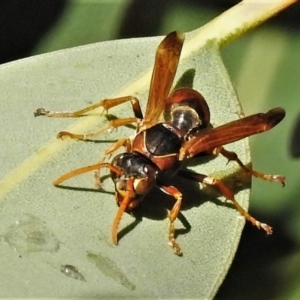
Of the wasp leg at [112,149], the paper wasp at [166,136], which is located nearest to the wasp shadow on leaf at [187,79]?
the paper wasp at [166,136]

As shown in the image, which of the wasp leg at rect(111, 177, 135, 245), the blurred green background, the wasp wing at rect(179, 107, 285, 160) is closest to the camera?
the wasp leg at rect(111, 177, 135, 245)

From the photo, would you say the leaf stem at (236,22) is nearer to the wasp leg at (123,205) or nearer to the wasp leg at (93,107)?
the wasp leg at (93,107)

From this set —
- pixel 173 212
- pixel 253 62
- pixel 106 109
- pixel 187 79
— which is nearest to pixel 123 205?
pixel 173 212

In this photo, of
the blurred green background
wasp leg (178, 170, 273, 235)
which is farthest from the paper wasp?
the blurred green background

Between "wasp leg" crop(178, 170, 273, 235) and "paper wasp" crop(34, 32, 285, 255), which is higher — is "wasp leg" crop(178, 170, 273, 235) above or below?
below

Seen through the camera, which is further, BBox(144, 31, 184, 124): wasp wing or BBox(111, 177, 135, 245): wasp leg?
BBox(144, 31, 184, 124): wasp wing

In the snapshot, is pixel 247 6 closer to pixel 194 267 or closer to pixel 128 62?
pixel 128 62

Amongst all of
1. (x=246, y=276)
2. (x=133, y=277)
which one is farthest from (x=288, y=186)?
(x=133, y=277)

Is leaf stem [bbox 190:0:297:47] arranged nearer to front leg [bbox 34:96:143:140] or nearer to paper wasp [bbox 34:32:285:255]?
paper wasp [bbox 34:32:285:255]
